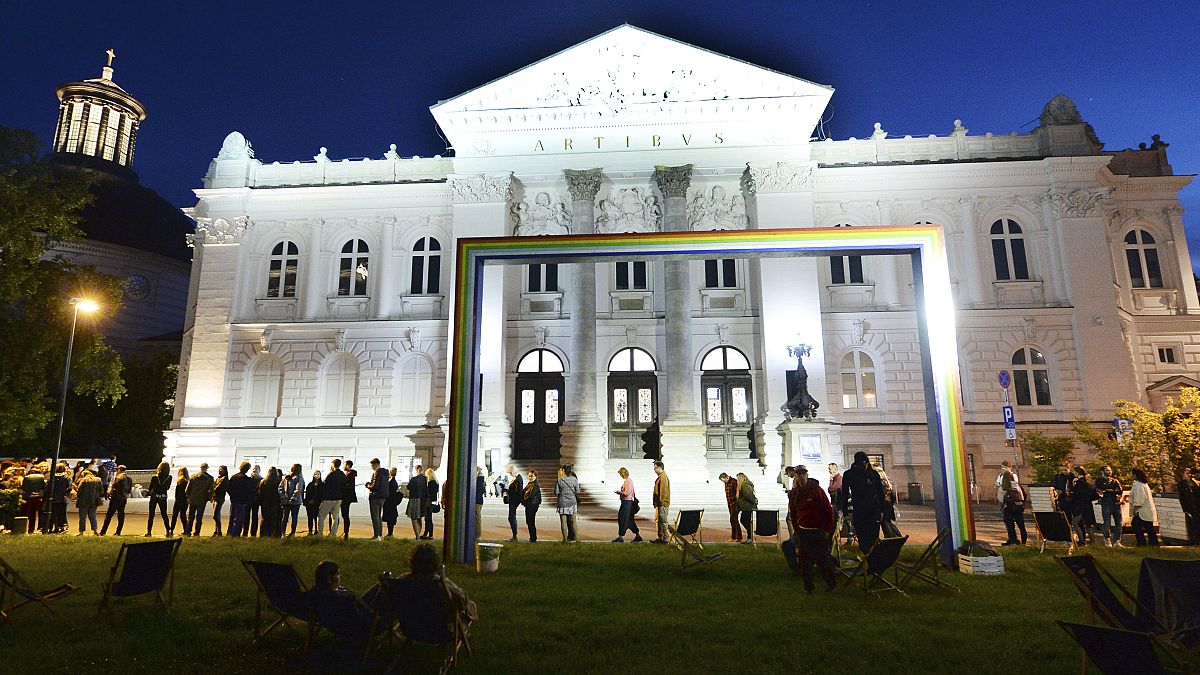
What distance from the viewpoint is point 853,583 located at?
10.1 m

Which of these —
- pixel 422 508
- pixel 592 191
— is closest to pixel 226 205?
pixel 592 191

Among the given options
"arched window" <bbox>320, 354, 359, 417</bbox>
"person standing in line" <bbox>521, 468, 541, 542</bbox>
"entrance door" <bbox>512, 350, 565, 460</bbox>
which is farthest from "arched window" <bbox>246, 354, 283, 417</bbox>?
"person standing in line" <bbox>521, 468, 541, 542</bbox>

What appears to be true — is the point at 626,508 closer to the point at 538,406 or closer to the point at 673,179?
A: the point at 538,406

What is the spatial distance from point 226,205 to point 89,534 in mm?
19080

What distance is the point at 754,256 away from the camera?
508 inches

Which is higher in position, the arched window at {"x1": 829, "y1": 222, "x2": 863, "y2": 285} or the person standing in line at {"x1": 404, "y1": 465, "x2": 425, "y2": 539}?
the arched window at {"x1": 829, "y1": 222, "x2": 863, "y2": 285}

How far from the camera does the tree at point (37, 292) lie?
69.8ft

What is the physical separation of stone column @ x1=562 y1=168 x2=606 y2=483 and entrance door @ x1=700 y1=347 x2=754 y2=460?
4649 millimetres

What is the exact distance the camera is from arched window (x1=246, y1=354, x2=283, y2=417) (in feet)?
98.2

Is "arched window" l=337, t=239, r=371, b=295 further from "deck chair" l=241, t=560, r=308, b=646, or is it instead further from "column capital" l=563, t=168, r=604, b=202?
"deck chair" l=241, t=560, r=308, b=646

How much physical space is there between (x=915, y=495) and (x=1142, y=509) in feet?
36.6

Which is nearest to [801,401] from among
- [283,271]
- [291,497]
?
[291,497]

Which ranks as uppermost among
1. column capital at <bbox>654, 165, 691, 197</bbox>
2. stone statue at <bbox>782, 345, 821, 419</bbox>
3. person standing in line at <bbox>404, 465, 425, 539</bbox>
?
column capital at <bbox>654, 165, 691, 197</bbox>

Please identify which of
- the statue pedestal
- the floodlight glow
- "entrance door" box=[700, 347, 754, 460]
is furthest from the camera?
"entrance door" box=[700, 347, 754, 460]
